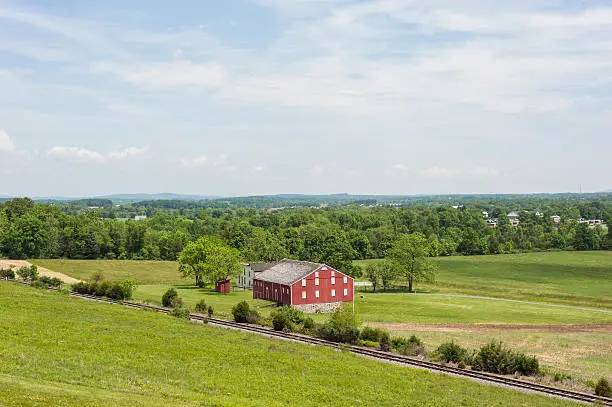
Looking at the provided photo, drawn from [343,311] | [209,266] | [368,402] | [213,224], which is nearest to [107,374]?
[368,402]

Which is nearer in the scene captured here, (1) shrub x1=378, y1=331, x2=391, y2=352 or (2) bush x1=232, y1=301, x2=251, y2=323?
(1) shrub x1=378, y1=331, x2=391, y2=352

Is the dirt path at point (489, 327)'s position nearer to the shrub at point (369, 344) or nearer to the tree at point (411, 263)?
the shrub at point (369, 344)

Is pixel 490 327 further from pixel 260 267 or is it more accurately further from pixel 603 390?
pixel 260 267

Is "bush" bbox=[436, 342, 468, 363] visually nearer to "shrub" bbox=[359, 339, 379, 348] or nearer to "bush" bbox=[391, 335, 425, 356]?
"bush" bbox=[391, 335, 425, 356]

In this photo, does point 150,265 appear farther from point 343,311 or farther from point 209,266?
point 343,311

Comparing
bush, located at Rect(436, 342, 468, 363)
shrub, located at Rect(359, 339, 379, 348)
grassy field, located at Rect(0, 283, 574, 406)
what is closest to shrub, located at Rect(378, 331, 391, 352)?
shrub, located at Rect(359, 339, 379, 348)

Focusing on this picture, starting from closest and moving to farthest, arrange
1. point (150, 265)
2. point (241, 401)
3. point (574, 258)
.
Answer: point (241, 401) → point (150, 265) → point (574, 258)
